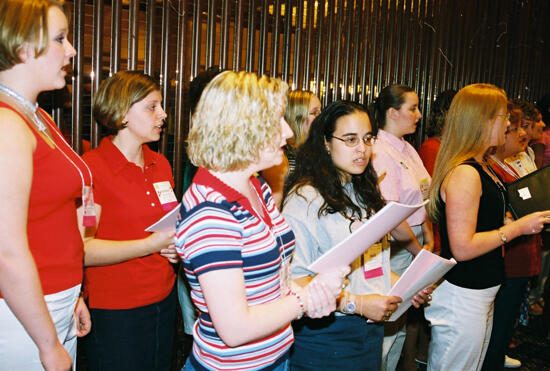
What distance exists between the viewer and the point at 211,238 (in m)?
1.16

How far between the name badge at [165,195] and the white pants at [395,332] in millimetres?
1358

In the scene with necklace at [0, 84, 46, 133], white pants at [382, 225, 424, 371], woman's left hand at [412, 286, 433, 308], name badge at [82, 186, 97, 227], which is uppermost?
necklace at [0, 84, 46, 133]

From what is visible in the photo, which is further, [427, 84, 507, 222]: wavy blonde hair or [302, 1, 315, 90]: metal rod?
[302, 1, 315, 90]: metal rod

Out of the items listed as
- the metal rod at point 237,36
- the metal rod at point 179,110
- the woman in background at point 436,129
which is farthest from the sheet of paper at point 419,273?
the woman in background at point 436,129

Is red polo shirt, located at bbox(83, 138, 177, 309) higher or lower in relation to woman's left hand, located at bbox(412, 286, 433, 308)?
higher

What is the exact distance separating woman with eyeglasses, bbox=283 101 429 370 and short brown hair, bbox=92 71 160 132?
772 mm

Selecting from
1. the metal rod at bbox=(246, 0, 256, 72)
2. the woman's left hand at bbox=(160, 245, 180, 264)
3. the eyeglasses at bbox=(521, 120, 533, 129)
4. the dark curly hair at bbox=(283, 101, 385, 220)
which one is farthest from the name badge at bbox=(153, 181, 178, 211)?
the eyeglasses at bbox=(521, 120, 533, 129)

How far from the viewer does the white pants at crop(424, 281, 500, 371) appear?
2314mm

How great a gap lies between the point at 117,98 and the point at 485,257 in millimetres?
1824

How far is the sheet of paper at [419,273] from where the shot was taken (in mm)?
1796

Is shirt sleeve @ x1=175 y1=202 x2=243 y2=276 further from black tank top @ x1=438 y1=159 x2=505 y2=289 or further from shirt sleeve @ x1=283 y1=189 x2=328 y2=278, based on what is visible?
black tank top @ x1=438 y1=159 x2=505 y2=289

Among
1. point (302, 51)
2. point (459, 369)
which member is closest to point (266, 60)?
point (302, 51)

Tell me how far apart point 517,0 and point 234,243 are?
21.2 ft

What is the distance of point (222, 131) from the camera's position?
1247 mm
